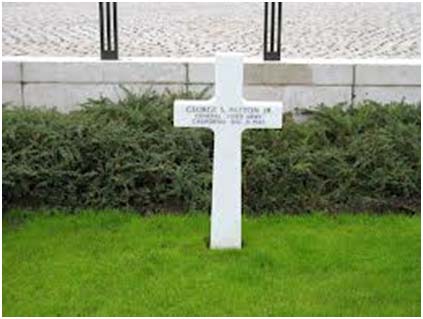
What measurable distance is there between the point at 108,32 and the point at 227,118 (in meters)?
2.41

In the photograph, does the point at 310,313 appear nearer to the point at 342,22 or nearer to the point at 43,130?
the point at 43,130

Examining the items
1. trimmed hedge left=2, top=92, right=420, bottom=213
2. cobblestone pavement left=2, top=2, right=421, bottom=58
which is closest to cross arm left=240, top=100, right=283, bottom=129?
trimmed hedge left=2, top=92, right=420, bottom=213

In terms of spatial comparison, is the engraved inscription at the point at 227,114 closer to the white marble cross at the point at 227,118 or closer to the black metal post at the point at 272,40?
the white marble cross at the point at 227,118

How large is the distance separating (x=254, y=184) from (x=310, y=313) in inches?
69.2

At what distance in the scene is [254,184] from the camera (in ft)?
18.7

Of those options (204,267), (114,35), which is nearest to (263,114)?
(204,267)

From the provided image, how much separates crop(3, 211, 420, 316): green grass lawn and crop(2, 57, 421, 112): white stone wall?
1.44 m

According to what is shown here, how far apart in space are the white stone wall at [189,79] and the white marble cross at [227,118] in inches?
72.9

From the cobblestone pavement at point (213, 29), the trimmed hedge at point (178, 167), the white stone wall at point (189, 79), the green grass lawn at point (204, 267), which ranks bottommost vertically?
the green grass lawn at point (204, 267)

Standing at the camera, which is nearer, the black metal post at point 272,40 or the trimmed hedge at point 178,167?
the trimmed hedge at point 178,167

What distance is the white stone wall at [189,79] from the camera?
657 centimetres

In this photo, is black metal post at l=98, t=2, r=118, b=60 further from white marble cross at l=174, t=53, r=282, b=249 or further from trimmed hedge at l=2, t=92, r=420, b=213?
white marble cross at l=174, t=53, r=282, b=249

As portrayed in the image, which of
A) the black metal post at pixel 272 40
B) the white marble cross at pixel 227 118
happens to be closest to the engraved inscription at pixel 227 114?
the white marble cross at pixel 227 118

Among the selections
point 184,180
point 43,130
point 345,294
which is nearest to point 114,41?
point 43,130
